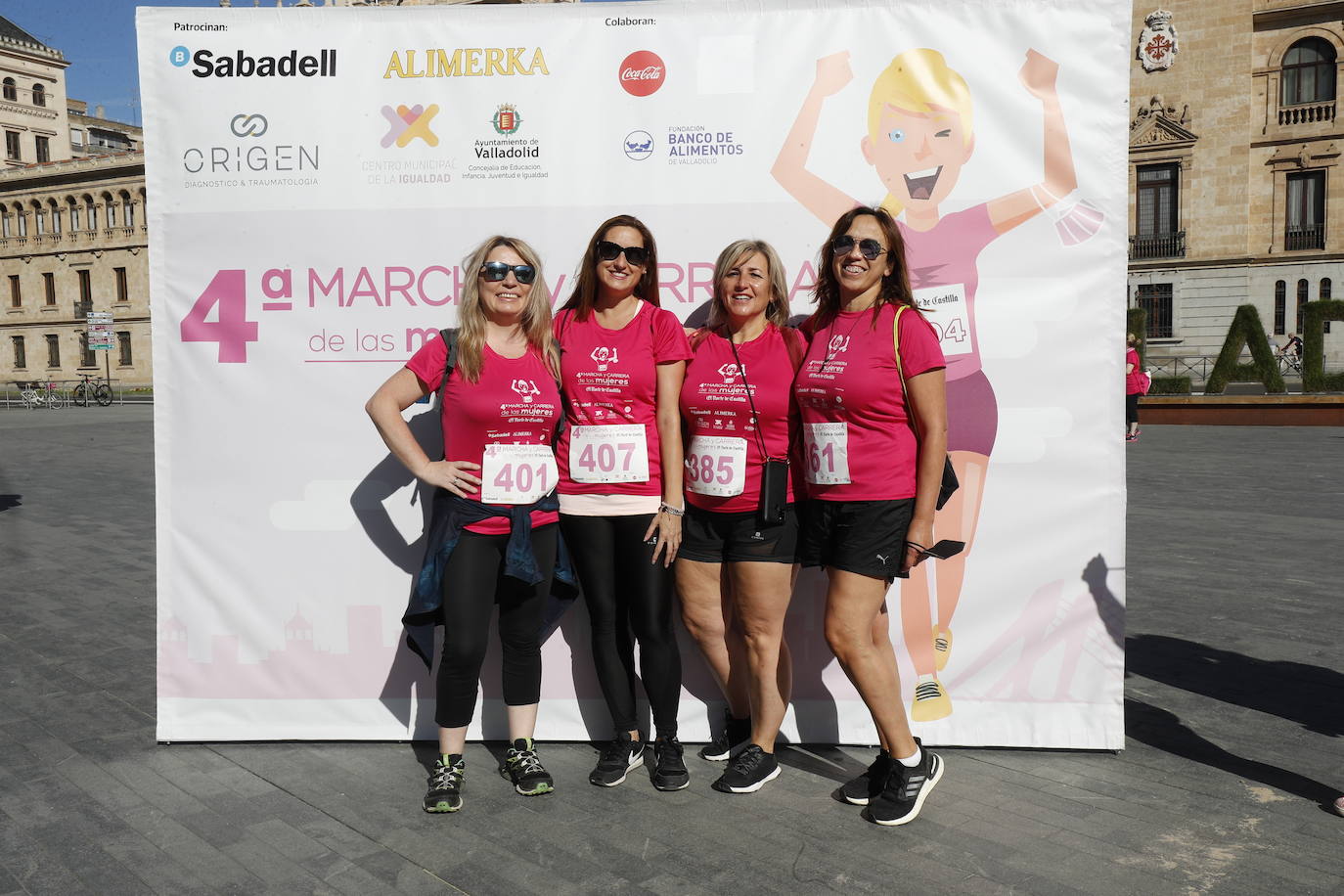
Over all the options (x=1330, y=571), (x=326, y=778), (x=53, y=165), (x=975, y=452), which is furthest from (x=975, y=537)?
(x=53, y=165)

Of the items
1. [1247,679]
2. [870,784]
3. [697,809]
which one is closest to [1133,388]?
[1247,679]

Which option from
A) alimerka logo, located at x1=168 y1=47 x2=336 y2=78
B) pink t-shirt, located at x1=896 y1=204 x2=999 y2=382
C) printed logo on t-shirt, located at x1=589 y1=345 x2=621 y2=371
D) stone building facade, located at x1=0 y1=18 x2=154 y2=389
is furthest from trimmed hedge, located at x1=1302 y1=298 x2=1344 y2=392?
stone building facade, located at x1=0 y1=18 x2=154 y2=389

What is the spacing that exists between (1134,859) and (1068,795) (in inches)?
20.8

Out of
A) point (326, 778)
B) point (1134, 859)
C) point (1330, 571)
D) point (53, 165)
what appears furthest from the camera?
point (53, 165)

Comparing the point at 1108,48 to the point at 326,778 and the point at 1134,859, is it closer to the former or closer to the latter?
the point at 1134,859

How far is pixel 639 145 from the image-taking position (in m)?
4.16

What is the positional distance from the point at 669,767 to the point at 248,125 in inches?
119

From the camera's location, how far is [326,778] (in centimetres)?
390

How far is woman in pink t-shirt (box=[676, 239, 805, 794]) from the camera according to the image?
3631 millimetres

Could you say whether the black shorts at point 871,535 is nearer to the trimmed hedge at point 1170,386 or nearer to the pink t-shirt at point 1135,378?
the pink t-shirt at point 1135,378

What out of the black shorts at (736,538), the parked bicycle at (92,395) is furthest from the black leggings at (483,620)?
the parked bicycle at (92,395)

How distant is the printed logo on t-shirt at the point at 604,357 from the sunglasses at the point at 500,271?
0.36 meters

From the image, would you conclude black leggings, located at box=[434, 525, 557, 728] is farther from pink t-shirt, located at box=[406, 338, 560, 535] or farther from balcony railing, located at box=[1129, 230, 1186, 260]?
balcony railing, located at box=[1129, 230, 1186, 260]

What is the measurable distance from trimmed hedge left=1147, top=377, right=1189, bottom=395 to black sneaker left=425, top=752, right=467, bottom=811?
23614mm
